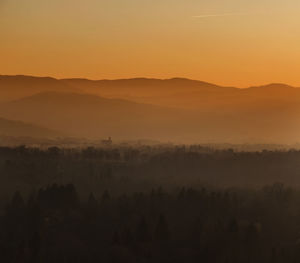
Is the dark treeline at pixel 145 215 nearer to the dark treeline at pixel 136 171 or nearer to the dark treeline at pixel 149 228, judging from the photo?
the dark treeline at pixel 149 228

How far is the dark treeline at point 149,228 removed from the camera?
170ft

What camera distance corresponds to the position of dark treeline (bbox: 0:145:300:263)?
52219mm

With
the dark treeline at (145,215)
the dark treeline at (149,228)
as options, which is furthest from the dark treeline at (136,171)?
the dark treeline at (149,228)

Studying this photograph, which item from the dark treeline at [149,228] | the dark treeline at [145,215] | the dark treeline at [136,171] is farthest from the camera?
the dark treeline at [136,171]

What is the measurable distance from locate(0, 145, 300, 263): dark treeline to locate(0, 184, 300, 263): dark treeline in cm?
7

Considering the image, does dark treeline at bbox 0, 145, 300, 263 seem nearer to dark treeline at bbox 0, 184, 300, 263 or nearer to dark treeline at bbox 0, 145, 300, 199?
dark treeline at bbox 0, 184, 300, 263

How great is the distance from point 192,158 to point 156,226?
6769 centimetres

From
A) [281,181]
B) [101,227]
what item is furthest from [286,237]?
[281,181]

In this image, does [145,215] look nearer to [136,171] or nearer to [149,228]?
[149,228]

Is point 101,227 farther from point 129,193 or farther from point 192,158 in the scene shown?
point 192,158

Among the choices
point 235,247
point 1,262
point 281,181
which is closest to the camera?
point 1,262

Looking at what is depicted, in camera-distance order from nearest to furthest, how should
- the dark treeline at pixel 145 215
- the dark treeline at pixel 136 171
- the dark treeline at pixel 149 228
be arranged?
the dark treeline at pixel 149 228 → the dark treeline at pixel 145 215 → the dark treeline at pixel 136 171

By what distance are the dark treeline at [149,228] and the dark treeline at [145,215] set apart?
0.07 m

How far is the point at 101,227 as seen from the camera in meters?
59.2
